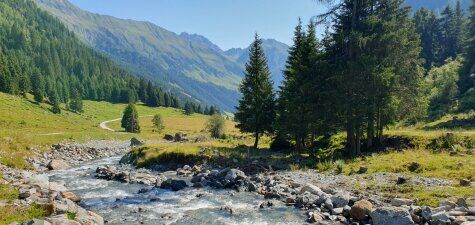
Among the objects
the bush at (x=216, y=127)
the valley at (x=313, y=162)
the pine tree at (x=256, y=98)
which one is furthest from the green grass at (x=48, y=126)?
the pine tree at (x=256, y=98)

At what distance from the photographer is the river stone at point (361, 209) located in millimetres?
18328

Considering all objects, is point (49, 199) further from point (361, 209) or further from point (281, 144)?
point (281, 144)

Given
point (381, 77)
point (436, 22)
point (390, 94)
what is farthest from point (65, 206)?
point (436, 22)

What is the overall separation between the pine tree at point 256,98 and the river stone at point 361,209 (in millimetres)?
28738

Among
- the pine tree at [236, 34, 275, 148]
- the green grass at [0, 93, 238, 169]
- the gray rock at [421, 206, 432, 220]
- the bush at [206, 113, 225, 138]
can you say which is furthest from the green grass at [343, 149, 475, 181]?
the bush at [206, 113, 225, 138]

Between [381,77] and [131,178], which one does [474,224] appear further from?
[131,178]

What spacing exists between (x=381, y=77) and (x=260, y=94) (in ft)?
61.7

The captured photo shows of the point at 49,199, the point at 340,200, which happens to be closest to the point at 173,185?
the point at 49,199

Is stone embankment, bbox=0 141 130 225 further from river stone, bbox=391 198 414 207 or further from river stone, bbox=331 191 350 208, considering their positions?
river stone, bbox=391 198 414 207

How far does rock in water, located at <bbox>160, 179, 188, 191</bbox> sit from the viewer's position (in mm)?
27906

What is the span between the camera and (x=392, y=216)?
1667 cm

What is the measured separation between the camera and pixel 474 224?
1485 centimetres

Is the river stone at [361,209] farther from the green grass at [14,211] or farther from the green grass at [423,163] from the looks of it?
the green grass at [14,211]

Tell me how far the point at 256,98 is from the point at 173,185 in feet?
73.7
